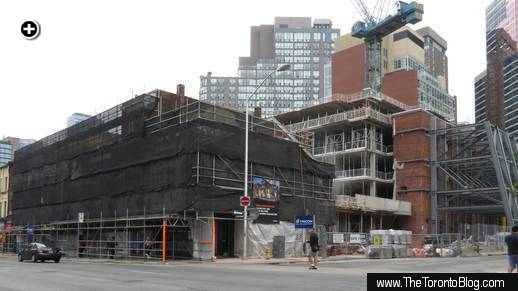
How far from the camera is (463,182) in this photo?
63875mm

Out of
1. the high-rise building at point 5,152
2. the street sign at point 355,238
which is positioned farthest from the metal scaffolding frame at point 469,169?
the high-rise building at point 5,152

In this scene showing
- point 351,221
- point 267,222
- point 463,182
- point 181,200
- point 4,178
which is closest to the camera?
point 181,200

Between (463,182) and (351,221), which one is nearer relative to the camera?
(351,221)

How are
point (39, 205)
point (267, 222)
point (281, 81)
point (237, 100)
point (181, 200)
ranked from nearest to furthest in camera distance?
point (181, 200)
point (267, 222)
point (39, 205)
point (237, 100)
point (281, 81)

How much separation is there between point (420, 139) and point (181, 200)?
120 feet

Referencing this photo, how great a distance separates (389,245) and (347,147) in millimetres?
29035

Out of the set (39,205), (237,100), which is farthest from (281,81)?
(39,205)

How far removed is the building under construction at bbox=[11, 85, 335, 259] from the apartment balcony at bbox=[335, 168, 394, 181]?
71.2ft

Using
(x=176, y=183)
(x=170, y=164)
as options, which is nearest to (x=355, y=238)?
(x=176, y=183)

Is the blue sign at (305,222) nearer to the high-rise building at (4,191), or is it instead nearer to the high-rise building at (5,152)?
the high-rise building at (4,191)

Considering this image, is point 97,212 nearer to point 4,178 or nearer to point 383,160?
point 4,178

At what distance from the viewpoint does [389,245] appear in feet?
129

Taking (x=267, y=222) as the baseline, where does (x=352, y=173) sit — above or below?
above

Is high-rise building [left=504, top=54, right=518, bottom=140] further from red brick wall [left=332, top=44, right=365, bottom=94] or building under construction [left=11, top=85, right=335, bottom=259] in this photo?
building under construction [left=11, top=85, right=335, bottom=259]
